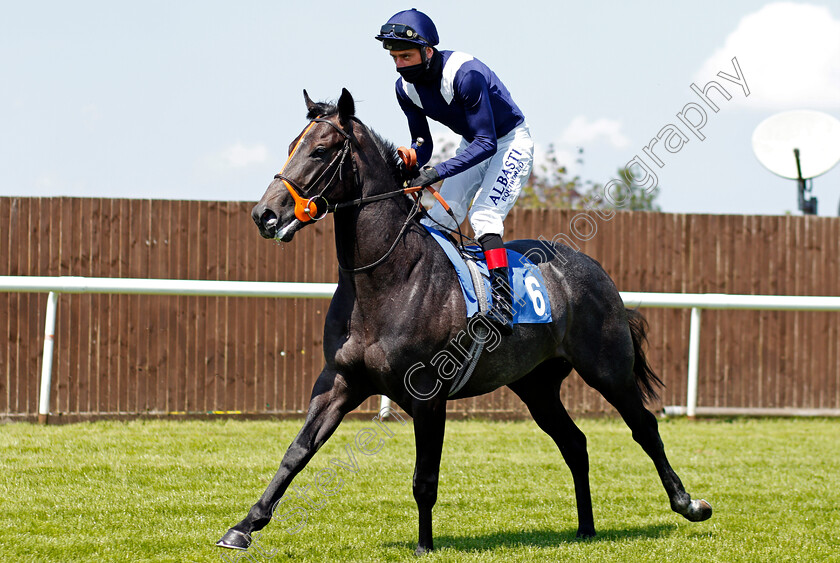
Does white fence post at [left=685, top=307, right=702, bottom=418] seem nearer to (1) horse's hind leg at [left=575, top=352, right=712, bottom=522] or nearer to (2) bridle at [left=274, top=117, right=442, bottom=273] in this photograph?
(1) horse's hind leg at [left=575, top=352, right=712, bottom=522]

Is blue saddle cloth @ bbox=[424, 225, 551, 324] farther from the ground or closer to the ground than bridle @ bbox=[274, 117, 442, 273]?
closer to the ground

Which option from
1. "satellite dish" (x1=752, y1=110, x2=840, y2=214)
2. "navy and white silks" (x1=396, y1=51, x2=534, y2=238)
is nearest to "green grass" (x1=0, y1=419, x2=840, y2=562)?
"navy and white silks" (x1=396, y1=51, x2=534, y2=238)

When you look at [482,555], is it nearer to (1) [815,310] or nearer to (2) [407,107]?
(2) [407,107]

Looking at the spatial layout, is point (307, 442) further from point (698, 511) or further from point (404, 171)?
point (698, 511)

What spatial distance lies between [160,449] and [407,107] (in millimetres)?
3543

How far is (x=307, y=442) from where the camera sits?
4.36 m

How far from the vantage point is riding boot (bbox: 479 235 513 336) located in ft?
15.5

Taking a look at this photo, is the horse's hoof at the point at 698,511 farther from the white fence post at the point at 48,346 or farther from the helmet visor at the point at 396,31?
the white fence post at the point at 48,346

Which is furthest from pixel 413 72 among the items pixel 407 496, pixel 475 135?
pixel 407 496

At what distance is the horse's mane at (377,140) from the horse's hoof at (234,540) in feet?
6.11

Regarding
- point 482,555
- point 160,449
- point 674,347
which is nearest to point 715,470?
point 674,347

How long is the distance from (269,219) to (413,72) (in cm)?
118

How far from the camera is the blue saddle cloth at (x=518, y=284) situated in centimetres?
466

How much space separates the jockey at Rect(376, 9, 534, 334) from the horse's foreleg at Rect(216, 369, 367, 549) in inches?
33.9
